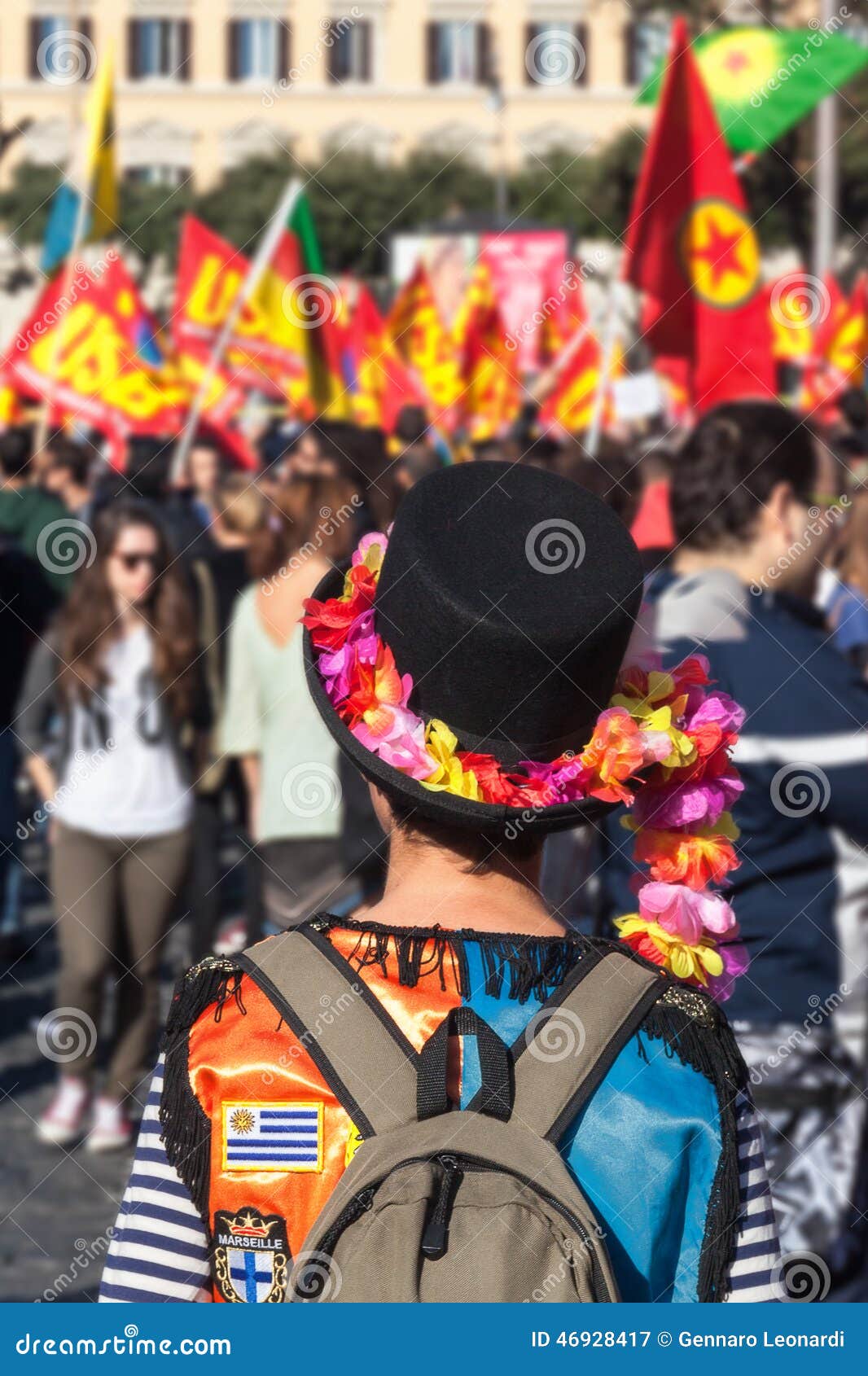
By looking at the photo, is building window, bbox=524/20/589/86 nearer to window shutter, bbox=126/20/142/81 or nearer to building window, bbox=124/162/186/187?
building window, bbox=124/162/186/187

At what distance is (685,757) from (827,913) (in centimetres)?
151

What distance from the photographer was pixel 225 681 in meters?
5.50

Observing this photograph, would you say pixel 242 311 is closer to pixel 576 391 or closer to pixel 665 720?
pixel 576 391

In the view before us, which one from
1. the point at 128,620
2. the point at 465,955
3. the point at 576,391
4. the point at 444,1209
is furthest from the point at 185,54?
the point at 444,1209

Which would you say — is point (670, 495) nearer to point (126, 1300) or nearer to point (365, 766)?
point (365, 766)

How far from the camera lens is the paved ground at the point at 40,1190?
4.25 metres

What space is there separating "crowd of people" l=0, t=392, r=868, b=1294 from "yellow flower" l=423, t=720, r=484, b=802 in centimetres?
18

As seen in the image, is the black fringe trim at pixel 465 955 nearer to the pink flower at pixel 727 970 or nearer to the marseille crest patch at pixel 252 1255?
the marseille crest patch at pixel 252 1255

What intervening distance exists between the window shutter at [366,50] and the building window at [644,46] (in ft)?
28.1

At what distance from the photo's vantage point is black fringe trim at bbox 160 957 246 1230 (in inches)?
63.7

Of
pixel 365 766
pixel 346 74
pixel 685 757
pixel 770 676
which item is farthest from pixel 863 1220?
pixel 346 74

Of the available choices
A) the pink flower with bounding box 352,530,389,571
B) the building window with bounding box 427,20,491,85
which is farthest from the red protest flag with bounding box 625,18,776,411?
the building window with bounding box 427,20,491,85

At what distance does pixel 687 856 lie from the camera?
206 centimetres

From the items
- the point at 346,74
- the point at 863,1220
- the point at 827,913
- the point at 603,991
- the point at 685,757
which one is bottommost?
the point at 863,1220
